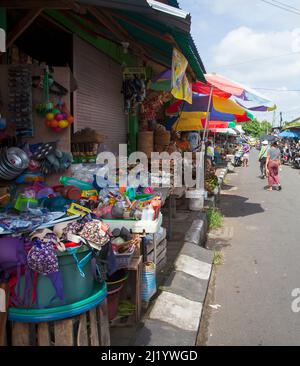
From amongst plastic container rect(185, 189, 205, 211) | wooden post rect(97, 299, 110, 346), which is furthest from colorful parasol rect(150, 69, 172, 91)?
wooden post rect(97, 299, 110, 346)

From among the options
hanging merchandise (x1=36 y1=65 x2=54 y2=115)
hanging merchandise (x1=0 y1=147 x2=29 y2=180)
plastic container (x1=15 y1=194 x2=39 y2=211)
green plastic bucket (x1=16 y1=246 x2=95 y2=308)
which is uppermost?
hanging merchandise (x1=36 y1=65 x2=54 y2=115)

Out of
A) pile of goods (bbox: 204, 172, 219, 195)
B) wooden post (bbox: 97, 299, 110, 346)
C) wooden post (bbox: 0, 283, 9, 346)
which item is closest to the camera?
wooden post (bbox: 0, 283, 9, 346)

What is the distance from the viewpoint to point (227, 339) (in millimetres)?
3693

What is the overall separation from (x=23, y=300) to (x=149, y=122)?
7542mm

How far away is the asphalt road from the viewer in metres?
3.80

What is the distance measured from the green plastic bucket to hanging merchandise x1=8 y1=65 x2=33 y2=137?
1931 mm

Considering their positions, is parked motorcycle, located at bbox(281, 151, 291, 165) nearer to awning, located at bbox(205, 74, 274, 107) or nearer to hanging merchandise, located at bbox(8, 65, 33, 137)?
awning, located at bbox(205, 74, 274, 107)

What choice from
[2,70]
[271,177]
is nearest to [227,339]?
[2,70]

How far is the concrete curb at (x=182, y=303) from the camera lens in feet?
11.7

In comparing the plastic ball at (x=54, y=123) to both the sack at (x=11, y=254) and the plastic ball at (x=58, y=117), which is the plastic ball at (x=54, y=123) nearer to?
the plastic ball at (x=58, y=117)

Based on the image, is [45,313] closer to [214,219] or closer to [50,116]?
[50,116]

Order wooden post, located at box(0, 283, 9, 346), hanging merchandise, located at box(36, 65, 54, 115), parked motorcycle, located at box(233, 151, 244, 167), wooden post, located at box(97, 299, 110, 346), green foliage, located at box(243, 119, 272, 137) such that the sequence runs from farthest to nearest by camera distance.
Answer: green foliage, located at box(243, 119, 272, 137), parked motorcycle, located at box(233, 151, 244, 167), hanging merchandise, located at box(36, 65, 54, 115), wooden post, located at box(97, 299, 110, 346), wooden post, located at box(0, 283, 9, 346)

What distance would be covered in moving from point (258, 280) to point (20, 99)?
3808 millimetres
